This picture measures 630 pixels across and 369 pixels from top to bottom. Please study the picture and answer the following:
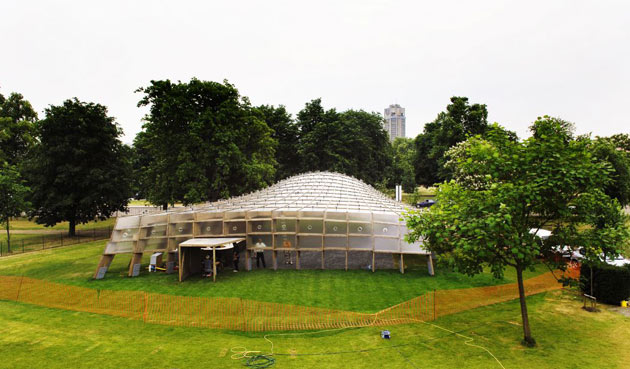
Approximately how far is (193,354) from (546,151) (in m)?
12.5

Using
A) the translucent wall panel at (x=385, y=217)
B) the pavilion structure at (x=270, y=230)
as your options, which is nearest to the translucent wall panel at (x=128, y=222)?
the pavilion structure at (x=270, y=230)

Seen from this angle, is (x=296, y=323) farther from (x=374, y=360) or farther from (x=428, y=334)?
(x=428, y=334)

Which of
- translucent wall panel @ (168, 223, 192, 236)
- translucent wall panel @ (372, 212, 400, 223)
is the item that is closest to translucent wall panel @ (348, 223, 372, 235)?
translucent wall panel @ (372, 212, 400, 223)

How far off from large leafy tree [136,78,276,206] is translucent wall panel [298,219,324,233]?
51.0 ft

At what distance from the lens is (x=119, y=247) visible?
21.0 meters

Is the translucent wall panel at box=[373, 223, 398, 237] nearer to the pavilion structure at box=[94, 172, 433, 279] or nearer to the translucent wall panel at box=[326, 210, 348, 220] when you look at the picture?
the pavilion structure at box=[94, 172, 433, 279]

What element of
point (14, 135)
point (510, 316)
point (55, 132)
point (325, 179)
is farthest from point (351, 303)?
point (14, 135)

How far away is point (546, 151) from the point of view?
10.2 metres

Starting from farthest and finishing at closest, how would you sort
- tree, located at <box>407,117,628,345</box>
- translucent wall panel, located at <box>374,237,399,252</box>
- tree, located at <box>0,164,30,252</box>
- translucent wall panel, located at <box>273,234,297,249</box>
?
1. tree, located at <box>0,164,30,252</box>
2. translucent wall panel, located at <box>273,234,297,249</box>
3. translucent wall panel, located at <box>374,237,399,252</box>
4. tree, located at <box>407,117,628,345</box>

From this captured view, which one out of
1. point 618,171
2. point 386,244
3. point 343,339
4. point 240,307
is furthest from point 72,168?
point 618,171

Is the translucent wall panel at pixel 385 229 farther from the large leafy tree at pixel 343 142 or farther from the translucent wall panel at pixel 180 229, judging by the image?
the large leafy tree at pixel 343 142

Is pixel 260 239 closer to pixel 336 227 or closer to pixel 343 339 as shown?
pixel 336 227

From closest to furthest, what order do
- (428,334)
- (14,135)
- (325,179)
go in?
1. (428,334)
2. (325,179)
3. (14,135)

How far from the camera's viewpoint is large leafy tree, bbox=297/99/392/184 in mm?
→ 55031
